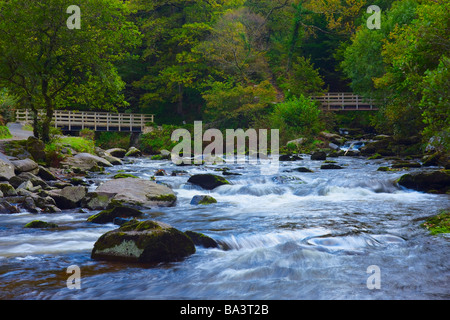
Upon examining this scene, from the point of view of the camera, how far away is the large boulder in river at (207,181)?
14.1 meters

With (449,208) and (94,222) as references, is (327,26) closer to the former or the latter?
(449,208)

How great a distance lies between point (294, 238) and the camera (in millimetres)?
7629

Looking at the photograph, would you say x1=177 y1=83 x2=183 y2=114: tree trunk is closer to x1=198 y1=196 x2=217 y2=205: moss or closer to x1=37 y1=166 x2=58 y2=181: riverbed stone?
x1=37 y1=166 x2=58 y2=181: riverbed stone

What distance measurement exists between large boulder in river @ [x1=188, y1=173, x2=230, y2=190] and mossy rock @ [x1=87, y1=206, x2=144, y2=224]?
4761 millimetres

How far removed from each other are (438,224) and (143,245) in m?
5.91

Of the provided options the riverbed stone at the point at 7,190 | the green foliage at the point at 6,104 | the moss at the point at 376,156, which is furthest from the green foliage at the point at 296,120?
the riverbed stone at the point at 7,190

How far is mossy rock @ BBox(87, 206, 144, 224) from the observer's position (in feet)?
29.1

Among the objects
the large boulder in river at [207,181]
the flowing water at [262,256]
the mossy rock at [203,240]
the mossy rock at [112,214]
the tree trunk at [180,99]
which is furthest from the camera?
the tree trunk at [180,99]

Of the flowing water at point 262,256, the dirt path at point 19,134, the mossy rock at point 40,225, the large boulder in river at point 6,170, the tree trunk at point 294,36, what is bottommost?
the flowing water at point 262,256

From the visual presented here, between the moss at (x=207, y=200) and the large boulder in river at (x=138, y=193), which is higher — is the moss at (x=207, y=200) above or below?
below

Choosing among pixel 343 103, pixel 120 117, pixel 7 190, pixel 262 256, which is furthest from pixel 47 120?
pixel 343 103

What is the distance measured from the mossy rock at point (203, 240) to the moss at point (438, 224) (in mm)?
4143

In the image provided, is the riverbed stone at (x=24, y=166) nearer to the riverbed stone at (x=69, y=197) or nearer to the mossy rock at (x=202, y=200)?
the riverbed stone at (x=69, y=197)

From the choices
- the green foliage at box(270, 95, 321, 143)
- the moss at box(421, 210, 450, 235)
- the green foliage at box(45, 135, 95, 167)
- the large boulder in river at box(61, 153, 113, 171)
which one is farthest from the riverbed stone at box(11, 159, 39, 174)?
the green foliage at box(270, 95, 321, 143)
